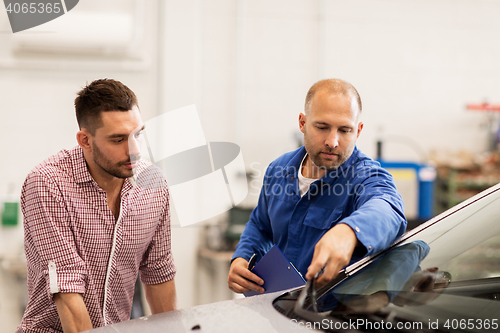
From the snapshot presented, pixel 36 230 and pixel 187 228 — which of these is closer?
pixel 36 230

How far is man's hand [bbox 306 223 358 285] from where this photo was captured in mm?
809

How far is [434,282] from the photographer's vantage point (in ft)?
3.23

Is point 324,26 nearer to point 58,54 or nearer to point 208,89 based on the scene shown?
point 208,89

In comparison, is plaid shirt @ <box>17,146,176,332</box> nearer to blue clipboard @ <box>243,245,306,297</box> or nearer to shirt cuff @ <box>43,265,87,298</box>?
shirt cuff @ <box>43,265,87,298</box>

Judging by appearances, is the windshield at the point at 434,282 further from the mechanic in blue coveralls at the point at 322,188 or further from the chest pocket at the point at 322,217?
the chest pocket at the point at 322,217

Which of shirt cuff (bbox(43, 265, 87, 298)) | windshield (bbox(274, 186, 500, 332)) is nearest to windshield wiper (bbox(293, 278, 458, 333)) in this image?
windshield (bbox(274, 186, 500, 332))

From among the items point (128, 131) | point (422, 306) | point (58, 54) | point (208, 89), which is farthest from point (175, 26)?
point (422, 306)

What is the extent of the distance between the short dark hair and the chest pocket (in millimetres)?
601

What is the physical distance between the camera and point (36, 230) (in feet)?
4.09

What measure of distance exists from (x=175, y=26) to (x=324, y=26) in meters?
1.20

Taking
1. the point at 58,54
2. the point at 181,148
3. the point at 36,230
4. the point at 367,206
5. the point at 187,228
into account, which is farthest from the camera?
the point at 187,228

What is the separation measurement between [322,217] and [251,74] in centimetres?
244

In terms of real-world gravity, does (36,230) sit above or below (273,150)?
above

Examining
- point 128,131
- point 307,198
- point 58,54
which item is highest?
point 58,54
